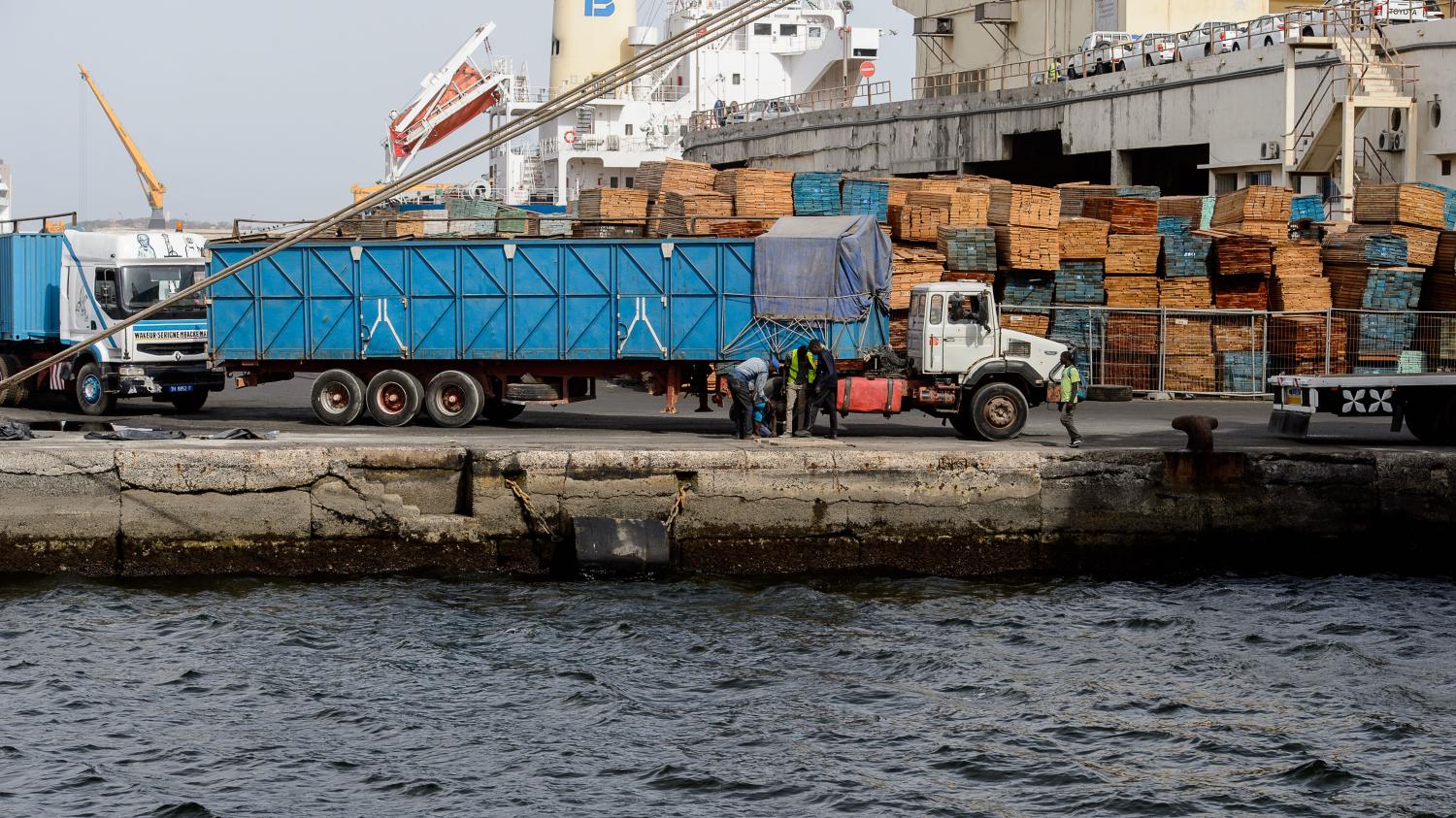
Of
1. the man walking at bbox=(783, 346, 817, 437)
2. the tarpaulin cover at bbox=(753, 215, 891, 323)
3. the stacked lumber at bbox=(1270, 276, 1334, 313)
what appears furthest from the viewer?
the stacked lumber at bbox=(1270, 276, 1334, 313)

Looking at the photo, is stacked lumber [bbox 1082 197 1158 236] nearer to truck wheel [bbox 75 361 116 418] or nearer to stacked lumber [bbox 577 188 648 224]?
stacked lumber [bbox 577 188 648 224]

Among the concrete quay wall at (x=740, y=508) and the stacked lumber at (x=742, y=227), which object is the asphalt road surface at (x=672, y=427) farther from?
the stacked lumber at (x=742, y=227)

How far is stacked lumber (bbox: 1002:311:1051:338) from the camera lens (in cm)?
3048

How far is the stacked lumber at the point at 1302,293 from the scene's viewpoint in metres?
29.7

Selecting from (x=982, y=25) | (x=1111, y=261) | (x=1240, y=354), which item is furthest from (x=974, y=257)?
(x=982, y=25)

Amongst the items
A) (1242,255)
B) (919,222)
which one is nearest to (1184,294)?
(1242,255)

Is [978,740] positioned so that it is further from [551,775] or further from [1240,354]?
[1240,354]

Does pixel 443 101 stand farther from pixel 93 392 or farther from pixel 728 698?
pixel 728 698

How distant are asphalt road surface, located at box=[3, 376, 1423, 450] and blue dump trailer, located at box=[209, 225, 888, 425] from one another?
0.66 m

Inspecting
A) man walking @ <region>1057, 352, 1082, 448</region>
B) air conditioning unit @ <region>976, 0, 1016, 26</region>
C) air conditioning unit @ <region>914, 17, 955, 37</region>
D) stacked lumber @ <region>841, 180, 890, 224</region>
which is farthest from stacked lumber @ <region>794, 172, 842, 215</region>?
air conditioning unit @ <region>914, 17, 955, 37</region>

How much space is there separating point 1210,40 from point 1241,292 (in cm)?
1393

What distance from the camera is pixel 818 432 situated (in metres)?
23.4

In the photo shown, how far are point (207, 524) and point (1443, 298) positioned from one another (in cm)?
2249

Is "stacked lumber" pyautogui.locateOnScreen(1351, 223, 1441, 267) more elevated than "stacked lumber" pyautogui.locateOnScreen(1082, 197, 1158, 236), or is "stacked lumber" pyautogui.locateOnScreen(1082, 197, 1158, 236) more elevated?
"stacked lumber" pyautogui.locateOnScreen(1082, 197, 1158, 236)
